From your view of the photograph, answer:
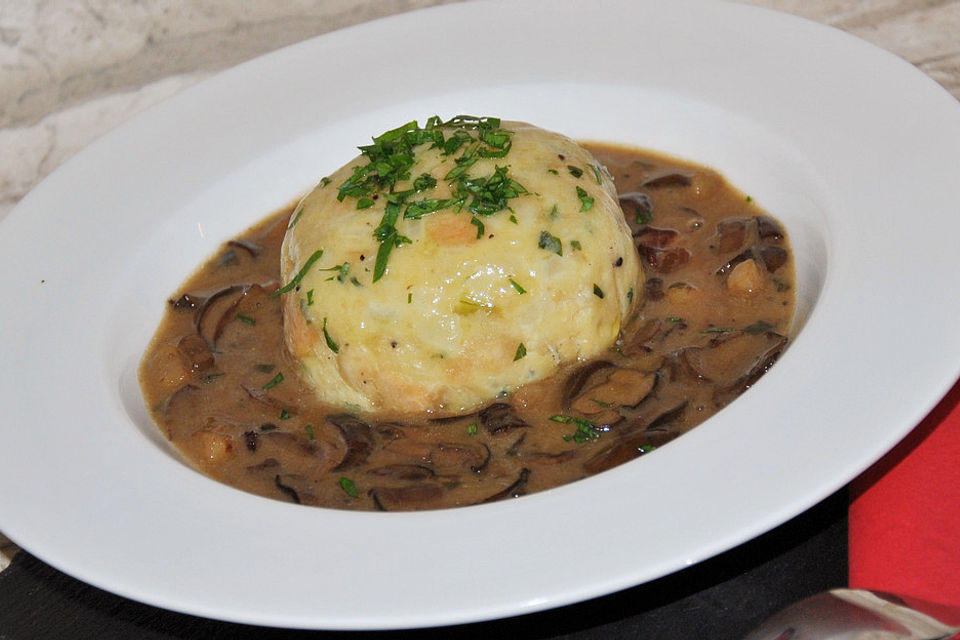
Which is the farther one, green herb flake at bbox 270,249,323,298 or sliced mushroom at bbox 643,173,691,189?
sliced mushroom at bbox 643,173,691,189

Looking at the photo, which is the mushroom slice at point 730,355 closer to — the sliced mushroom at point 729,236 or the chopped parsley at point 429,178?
the sliced mushroom at point 729,236

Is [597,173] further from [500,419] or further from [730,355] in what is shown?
[500,419]

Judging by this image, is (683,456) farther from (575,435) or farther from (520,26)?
(520,26)

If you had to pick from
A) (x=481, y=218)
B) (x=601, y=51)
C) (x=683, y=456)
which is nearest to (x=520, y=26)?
(x=601, y=51)

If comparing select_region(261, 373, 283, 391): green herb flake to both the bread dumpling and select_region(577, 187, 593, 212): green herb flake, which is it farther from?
select_region(577, 187, 593, 212): green herb flake

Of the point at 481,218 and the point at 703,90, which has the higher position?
the point at 703,90

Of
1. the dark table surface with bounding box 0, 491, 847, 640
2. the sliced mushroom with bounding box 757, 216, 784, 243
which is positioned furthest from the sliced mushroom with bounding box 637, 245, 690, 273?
the dark table surface with bounding box 0, 491, 847, 640

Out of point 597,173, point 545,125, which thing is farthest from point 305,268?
point 545,125
